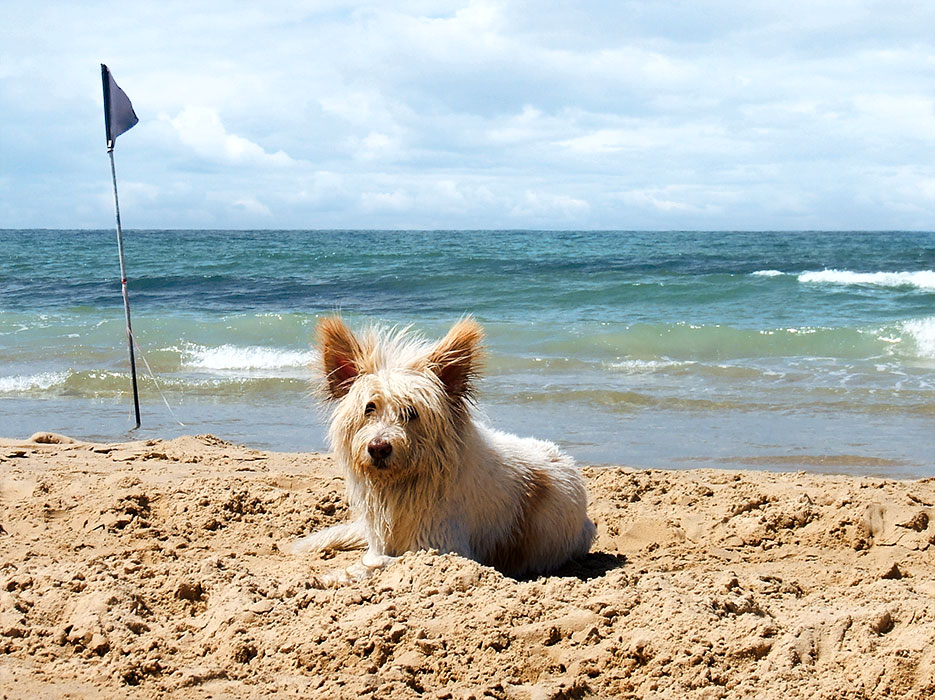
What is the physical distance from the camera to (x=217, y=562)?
13.7 feet

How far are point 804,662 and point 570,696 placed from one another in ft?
2.64

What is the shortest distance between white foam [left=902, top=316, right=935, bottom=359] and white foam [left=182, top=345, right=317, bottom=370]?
9439 millimetres

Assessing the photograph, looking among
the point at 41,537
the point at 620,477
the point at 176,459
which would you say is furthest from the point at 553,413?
the point at 41,537

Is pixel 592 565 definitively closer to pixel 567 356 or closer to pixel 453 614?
pixel 453 614

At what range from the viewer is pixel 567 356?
1419 centimetres

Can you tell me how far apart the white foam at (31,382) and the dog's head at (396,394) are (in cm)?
859

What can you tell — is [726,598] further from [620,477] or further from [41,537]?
[41,537]

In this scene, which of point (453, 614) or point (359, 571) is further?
point (359, 571)

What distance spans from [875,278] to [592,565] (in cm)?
2622

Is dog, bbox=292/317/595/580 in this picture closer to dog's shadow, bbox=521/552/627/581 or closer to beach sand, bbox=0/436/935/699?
dog's shadow, bbox=521/552/627/581

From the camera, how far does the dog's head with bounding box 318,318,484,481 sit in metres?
4.17

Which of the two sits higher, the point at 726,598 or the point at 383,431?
the point at 383,431

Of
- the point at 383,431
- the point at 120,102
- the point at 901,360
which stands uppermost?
the point at 120,102

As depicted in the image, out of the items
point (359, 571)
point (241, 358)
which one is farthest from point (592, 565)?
point (241, 358)
